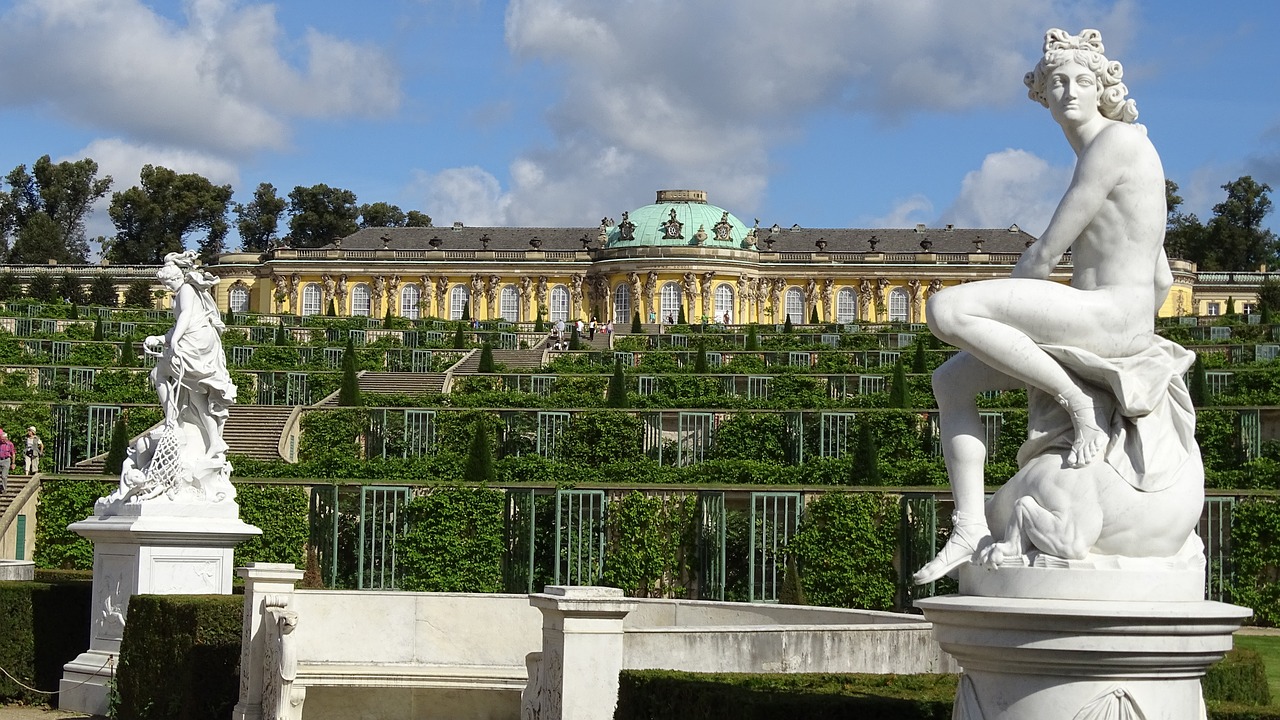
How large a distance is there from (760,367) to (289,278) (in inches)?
1694

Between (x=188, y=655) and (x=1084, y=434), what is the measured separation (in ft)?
23.1

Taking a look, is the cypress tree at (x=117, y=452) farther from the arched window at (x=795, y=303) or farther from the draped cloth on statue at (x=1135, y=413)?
the arched window at (x=795, y=303)

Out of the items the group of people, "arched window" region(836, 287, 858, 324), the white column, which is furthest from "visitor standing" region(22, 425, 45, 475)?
"arched window" region(836, 287, 858, 324)

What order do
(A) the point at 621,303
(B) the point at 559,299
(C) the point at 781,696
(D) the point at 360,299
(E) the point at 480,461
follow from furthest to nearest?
(D) the point at 360,299
(B) the point at 559,299
(A) the point at 621,303
(E) the point at 480,461
(C) the point at 781,696

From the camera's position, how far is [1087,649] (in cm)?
413

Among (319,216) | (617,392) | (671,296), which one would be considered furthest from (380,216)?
(617,392)

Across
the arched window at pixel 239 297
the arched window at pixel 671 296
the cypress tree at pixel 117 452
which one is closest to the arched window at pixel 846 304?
the arched window at pixel 671 296

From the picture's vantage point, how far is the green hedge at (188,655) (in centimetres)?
1012

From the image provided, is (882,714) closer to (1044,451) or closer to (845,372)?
(1044,451)

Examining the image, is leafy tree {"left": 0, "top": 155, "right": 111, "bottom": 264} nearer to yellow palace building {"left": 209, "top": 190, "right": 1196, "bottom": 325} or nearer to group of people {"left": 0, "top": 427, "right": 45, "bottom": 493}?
yellow palace building {"left": 209, "top": 190, "right": 1196, "bottom": 325}

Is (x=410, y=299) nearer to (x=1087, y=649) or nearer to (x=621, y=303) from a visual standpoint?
(x=621, y=303)

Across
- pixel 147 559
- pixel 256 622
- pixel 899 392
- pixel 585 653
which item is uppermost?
pixel 899 392

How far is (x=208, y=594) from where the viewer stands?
10688 millimetres

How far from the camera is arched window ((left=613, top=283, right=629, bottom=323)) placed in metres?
71.9
